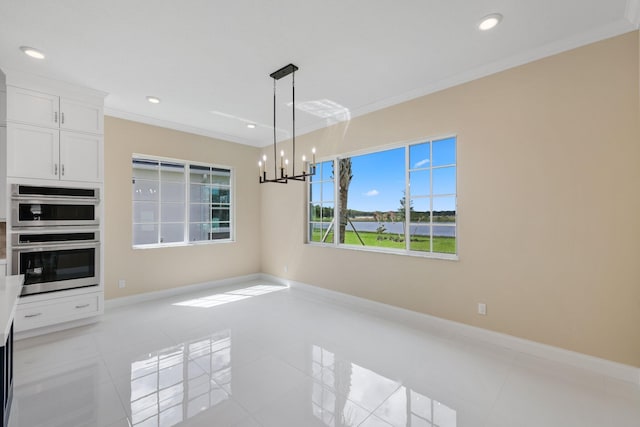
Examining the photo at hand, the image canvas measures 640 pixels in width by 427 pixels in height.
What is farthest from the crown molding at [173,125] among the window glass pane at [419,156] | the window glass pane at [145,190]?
the window glass pane at [419,156]

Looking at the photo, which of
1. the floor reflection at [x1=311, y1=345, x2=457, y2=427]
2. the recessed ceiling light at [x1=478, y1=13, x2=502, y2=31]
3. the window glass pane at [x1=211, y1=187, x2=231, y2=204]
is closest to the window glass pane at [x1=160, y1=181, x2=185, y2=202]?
the window glass pane at [x1=211, y1=187, x2=231, y2=204]

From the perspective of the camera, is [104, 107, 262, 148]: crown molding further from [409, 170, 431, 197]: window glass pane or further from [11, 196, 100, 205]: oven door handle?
[409, 170, 431, 197]: window glass pane

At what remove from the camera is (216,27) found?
7.84ft

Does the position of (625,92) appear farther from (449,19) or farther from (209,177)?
(209,177)

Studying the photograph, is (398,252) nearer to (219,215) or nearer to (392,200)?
(392,200)

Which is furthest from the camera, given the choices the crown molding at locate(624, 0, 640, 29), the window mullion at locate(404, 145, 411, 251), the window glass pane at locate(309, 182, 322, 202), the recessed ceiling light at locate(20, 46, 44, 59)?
the window glass pane at locate(309, 182, 322, 202)

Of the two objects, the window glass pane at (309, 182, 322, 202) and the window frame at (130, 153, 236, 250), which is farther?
the window glass pane at (309, 182, 322, 202)

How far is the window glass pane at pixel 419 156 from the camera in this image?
3.65 meters

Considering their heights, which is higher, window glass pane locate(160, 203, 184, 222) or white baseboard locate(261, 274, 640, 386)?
window glass pane locate(160, 203, 184, 222)

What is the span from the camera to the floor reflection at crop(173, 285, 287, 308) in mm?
4410

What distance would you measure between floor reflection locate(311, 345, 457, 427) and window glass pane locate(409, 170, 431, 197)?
2.21 metres

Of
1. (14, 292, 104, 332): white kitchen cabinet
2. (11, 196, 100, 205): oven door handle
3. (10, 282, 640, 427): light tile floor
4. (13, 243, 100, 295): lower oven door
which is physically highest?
(11, 196, 100, 205): oven door handle

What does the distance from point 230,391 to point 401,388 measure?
1371mm

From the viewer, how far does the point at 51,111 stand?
3.35 m
